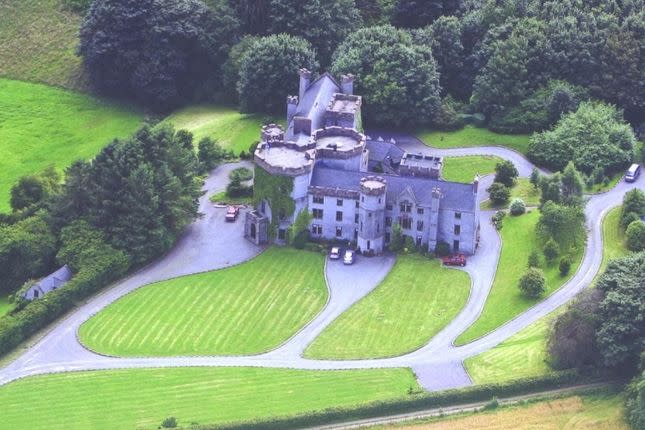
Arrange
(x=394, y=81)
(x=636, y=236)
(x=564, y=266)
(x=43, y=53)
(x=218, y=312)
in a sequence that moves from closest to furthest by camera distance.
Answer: (x=218, y=312) < (x=564, y=266) < (x=636, y=236) < (x=394, y=81) < (x=43, y=53)

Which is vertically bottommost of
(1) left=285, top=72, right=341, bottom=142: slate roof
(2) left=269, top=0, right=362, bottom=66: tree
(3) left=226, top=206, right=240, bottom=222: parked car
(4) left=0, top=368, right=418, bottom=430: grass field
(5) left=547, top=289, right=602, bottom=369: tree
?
(4) left=0, top=368, right=418, bottom=430: grass field

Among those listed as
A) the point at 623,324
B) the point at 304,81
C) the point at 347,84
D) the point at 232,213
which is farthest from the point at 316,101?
the point at 623,324

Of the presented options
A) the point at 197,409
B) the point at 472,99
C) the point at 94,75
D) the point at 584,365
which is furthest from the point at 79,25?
the point at 584,365

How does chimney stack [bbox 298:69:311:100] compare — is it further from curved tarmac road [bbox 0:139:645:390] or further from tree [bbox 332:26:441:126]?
curved tarmac road [bbox 0:139:645:390]

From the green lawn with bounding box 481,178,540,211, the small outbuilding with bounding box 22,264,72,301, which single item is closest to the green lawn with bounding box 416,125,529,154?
the green lawn with bounding box 481,178,540,211

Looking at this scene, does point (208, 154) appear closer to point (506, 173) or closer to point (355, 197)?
point (355, 197)

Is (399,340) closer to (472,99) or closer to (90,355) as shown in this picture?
(90,355)

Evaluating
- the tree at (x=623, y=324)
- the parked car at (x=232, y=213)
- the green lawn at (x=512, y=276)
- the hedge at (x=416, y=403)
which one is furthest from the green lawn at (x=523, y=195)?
the hedge at (x=416, y=403)
